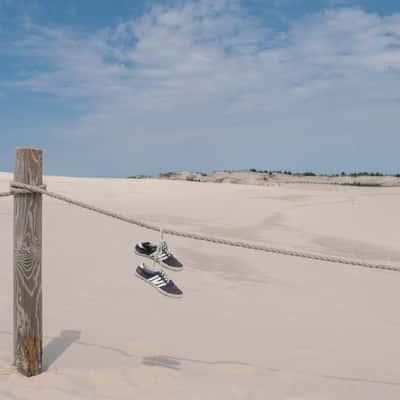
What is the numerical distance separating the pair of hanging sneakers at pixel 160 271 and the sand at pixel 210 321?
0.82 m

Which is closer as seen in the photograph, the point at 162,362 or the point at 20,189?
the point at 20,189

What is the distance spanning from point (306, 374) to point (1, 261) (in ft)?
14.2

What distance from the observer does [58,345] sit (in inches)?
164

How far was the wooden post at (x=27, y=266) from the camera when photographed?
357cm

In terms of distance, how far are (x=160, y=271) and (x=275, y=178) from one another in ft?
76.7


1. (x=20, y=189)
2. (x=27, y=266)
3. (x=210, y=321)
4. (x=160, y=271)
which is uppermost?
(x=20, y=189)

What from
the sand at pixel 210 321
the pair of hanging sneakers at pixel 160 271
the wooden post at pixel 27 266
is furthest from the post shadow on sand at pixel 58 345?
the pair of hanging sneakers at pixel 160 271

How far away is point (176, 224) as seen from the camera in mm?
11336

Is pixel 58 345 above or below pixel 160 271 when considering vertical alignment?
below

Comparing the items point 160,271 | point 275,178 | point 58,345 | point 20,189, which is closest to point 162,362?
point 58,345

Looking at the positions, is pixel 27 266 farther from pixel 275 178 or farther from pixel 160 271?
pixel 275 178

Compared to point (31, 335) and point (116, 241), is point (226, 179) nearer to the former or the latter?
point (116, 241)

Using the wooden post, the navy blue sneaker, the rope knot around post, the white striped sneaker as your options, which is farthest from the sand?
the rope knot around post

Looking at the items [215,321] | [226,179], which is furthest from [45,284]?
[226,179]
